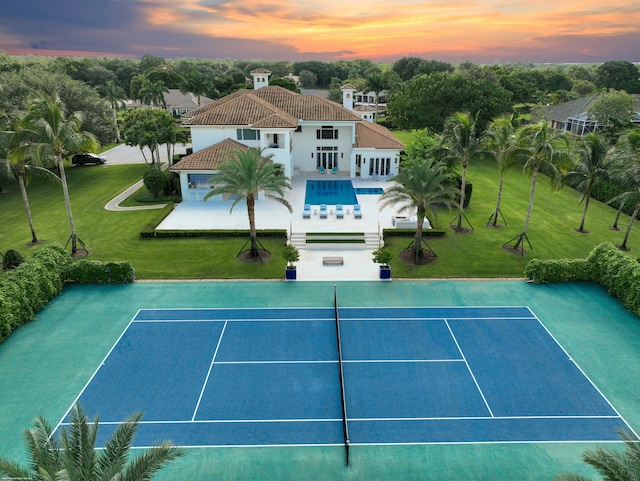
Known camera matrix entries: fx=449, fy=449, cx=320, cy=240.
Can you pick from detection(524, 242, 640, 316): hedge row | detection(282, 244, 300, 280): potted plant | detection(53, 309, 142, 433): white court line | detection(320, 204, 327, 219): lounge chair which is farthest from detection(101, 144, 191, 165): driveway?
detection(524, 242, 640, 316): hedge row

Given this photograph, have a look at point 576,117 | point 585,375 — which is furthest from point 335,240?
point 576,117

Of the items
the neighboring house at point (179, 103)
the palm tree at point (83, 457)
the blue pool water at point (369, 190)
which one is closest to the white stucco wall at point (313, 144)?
the blue pool water at point (369, 190)

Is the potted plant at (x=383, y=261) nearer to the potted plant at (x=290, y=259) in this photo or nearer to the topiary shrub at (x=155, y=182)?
the potted plant at (x=290, y=259)

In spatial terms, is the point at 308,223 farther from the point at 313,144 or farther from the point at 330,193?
the point at 313,144

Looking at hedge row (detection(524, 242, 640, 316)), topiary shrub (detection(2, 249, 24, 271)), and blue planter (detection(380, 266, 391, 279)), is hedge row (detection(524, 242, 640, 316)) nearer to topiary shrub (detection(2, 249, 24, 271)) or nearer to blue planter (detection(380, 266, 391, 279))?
blue planter (detection(380, 266, 391, 279))

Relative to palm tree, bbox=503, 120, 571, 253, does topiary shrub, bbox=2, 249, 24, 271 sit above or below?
below
